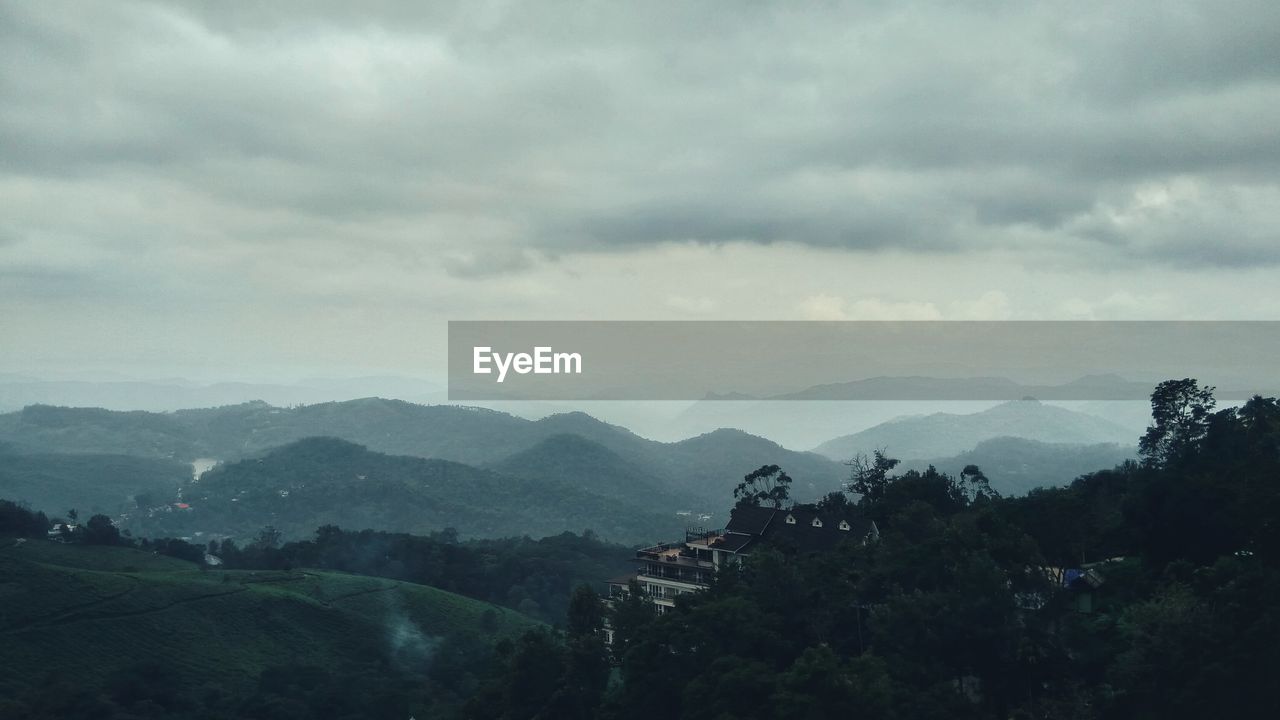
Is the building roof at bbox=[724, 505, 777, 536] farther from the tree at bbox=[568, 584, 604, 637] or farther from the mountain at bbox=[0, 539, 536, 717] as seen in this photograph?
the mountain at bbox=[0, 539, 536, 717]

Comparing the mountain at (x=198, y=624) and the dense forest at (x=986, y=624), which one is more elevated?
the dense forest at (x=986, y=624)

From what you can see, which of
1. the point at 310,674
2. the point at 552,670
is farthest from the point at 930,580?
the point at 310,674

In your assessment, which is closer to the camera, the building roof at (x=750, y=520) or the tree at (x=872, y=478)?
the building roof at (x=750, y=520)

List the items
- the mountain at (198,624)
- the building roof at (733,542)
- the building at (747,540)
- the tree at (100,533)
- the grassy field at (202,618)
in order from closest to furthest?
the building at (747,540)
the building roof at (733,542)
the mountain at (198,624)
the grassy field at (202,618)
the tree at (100,533)

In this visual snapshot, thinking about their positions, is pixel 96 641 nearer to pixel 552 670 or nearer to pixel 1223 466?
pixel 552 670

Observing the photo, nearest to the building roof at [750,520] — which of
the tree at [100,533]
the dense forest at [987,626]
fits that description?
the dense forest at [987,626]

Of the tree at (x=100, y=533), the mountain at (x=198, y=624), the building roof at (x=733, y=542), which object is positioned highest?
the building roof at (x=733, y=542)

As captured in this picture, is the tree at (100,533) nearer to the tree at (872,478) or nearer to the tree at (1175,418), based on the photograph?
the tree at (872,478)
